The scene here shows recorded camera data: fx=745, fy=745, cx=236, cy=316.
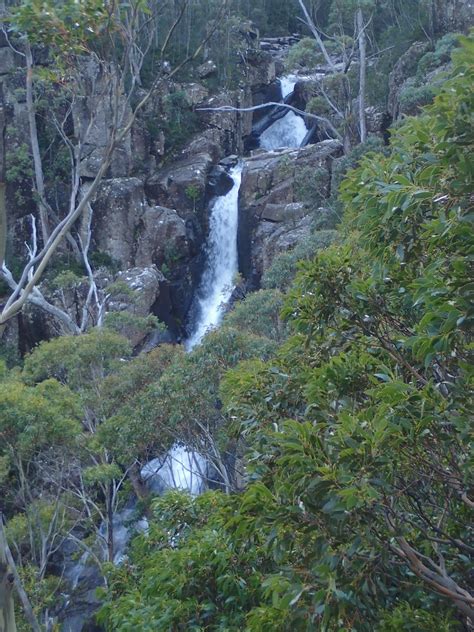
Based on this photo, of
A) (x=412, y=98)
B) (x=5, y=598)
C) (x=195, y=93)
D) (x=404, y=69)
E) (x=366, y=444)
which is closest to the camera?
(x=366, y=444)

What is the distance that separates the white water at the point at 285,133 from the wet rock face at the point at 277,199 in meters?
4.33

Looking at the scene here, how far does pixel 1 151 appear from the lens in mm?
4938

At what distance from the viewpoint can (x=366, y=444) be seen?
3203 millimetres

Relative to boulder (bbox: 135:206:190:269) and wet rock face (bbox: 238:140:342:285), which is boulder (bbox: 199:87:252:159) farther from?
boulder (bbox: 135:206:190:269)

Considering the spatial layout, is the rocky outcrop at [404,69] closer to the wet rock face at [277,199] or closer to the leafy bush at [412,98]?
the leafy bush at [412,98]

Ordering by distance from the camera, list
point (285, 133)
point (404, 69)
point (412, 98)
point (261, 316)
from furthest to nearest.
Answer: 1. point (285, 133)
2. point (404, 69)
3. point (412, 98)
4. point (261, 316)

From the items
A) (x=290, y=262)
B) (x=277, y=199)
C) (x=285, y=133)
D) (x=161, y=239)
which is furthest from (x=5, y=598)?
(x=285, y=133)

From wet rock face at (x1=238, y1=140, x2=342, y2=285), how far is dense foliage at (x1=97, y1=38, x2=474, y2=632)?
19594 mm

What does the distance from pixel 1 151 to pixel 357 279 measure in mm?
2488

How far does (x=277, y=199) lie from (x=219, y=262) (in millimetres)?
3126

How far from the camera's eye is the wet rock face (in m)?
25.4

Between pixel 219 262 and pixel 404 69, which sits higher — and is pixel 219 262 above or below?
below

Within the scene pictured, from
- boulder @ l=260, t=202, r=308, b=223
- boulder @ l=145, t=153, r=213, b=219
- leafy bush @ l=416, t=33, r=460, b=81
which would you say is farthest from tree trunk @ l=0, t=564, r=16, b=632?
leafy bush @ l=416, t=33, r=460, b=81

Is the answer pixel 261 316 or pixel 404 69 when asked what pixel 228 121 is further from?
pixel 261 316
